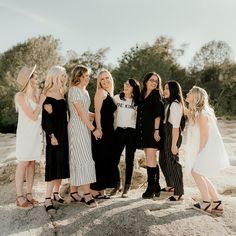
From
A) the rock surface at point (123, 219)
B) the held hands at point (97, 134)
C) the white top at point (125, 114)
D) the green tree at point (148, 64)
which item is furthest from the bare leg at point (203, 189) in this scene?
the green tree at point (148, 64)

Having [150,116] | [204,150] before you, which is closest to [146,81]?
[150,116]

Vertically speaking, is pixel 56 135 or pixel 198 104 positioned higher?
pixel 198 104

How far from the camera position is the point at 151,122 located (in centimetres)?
626

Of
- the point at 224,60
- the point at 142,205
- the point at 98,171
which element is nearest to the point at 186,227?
the point at 142,205

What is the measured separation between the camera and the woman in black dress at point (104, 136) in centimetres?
628

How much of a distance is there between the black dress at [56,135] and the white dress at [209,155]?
1773 mm

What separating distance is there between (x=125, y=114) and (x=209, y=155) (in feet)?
4.75

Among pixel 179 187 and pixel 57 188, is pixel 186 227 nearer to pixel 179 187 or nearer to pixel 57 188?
pixel 179 187

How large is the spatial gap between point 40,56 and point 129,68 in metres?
8.80

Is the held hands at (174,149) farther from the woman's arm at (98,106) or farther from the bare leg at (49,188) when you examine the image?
the bare leg at (49,188)

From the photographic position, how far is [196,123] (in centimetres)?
580

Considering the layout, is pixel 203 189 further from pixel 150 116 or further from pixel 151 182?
pixel 150 116

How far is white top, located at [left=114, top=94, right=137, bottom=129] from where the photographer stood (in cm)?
645

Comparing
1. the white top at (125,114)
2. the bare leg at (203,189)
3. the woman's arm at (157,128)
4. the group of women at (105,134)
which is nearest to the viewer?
the bare leg at (203,189)
